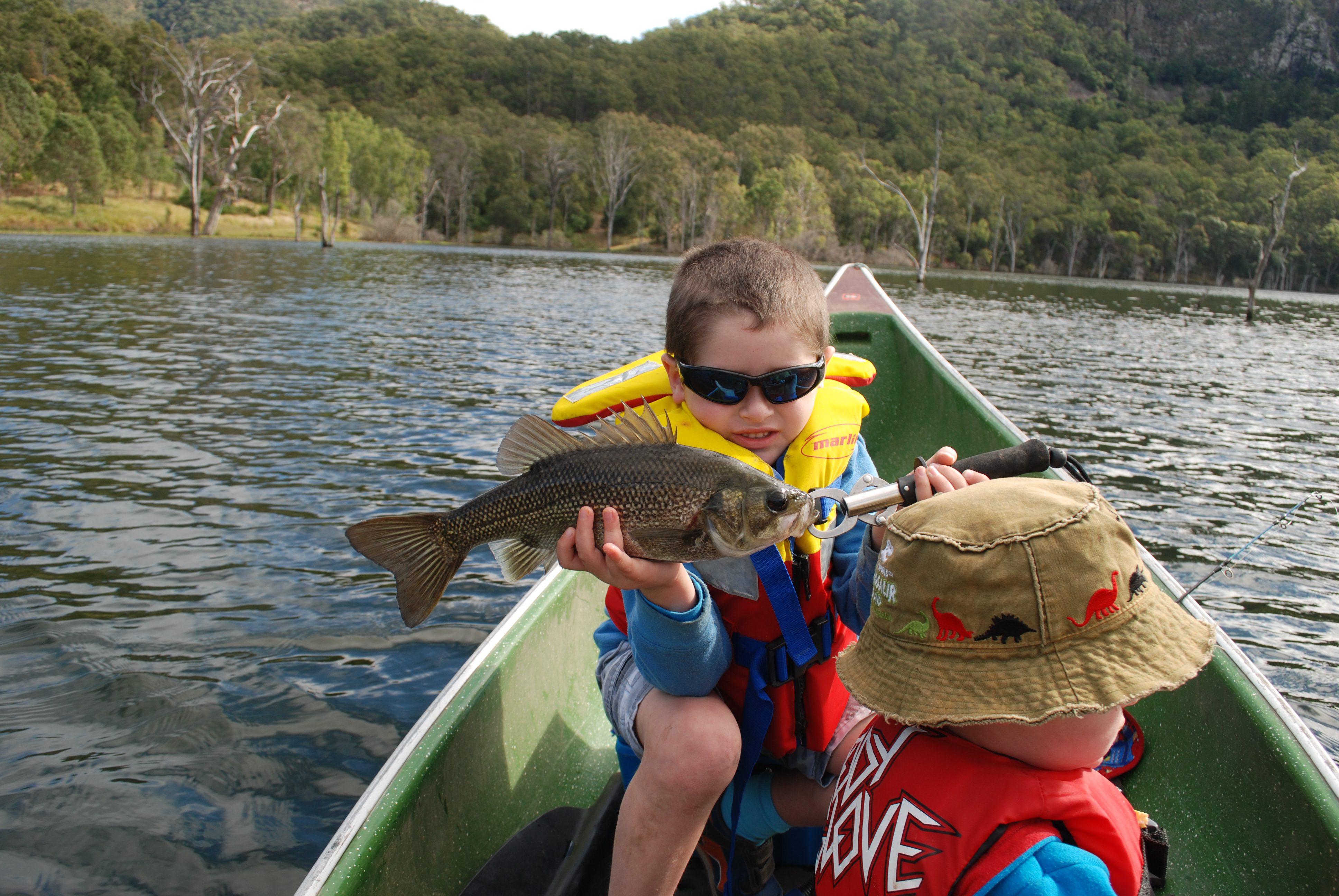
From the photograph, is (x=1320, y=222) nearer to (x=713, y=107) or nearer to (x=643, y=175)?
(x=643, y=175)

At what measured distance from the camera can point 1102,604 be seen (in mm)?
1450

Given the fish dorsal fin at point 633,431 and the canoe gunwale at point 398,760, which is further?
the fish dorsal fin at point 633,431

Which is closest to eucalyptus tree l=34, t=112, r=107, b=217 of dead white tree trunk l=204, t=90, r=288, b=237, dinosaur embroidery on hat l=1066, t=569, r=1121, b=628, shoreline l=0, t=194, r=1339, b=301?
shoreline l=0, t=194, r=1339, b=301

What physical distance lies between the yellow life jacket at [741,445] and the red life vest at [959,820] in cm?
98

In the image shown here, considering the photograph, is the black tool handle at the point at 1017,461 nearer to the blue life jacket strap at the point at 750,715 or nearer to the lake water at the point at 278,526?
the blue life jacket strap at the point at 750,715

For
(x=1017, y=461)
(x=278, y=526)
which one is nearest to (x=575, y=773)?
(x=1017, y=461)

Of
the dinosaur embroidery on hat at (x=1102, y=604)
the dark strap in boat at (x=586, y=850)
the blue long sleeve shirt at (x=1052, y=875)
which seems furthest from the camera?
the dark strap in boat at (x=586, y=850)

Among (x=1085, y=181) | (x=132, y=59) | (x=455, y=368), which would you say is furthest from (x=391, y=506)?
(x=1085, y=181)

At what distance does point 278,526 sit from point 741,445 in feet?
20.0

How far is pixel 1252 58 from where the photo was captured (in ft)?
544

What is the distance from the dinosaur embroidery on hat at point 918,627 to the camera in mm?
1536

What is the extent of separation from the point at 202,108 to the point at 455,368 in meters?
64.6

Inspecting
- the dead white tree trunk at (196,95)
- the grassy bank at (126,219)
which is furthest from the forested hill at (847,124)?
the dead white tree trunk at (196,95)

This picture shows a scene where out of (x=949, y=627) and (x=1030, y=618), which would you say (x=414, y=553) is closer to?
(x=949, y=627)
